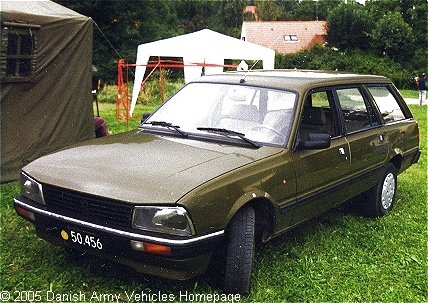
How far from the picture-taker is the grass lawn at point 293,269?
12.0 feet

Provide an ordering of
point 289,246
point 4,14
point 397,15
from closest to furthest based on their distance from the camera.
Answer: point 289,246 < point 4,14 < point 397,15

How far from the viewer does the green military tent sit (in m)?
6.87

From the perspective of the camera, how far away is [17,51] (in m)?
6.98

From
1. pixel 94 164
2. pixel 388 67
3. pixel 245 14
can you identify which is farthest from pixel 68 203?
pixel 245 14

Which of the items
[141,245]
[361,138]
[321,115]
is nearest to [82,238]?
[141,245]

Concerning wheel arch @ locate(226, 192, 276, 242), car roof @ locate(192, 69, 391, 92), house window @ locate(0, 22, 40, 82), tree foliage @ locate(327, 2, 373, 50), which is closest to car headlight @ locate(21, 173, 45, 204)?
wheel arch @ locate(226, 192, 276, 242)

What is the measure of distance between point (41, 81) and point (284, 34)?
3691 centimetres

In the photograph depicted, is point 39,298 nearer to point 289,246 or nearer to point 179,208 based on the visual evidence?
point 179,208

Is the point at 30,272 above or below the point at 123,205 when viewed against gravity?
below

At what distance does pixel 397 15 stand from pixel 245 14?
2507 cm

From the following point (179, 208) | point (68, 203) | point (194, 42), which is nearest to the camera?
point (179, 208)

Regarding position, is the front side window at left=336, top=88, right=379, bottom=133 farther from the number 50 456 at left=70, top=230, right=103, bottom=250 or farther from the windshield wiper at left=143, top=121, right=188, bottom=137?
the number 50 456 at left=70, top=230, right=103, bottom=250

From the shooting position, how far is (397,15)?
125ft

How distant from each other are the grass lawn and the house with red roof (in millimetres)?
37528
